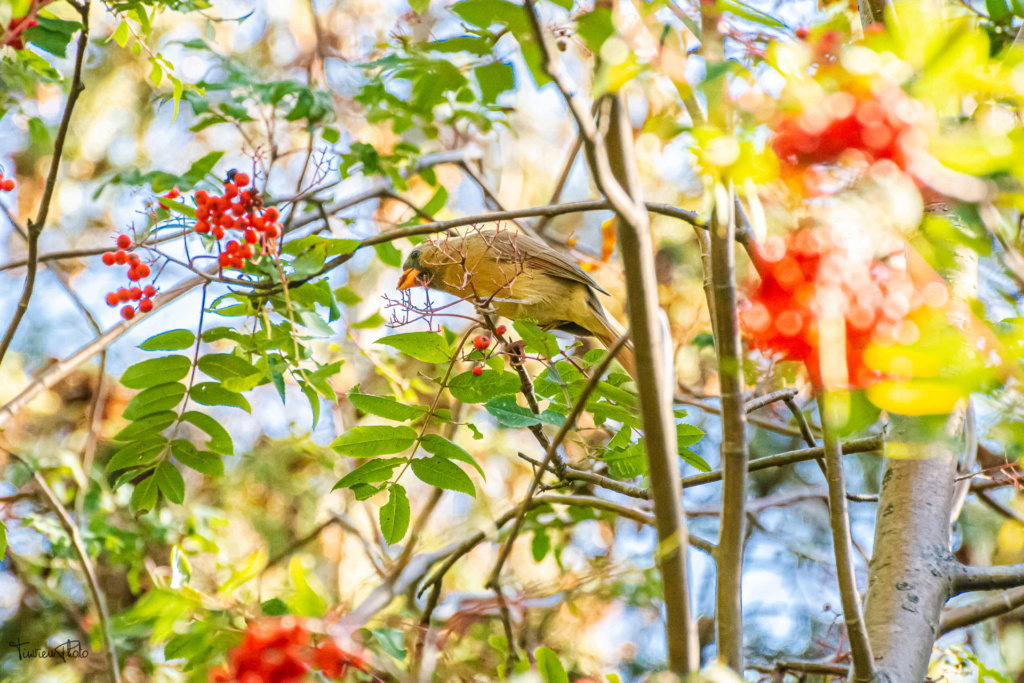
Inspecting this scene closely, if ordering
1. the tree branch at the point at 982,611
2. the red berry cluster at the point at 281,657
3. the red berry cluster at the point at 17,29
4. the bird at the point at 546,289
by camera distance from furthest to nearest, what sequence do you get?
the bird at the point at 546,289 → the tree branch at the point at 982,611 → the red berry cluster at the point at 17,29 → the red berry cluster at the point at 281,657

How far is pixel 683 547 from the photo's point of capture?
1242 mm

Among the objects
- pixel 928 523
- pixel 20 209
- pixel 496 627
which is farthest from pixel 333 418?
pixel 928 523

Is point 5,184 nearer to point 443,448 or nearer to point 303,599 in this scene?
point 443,448

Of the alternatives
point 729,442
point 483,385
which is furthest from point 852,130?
point 483,385

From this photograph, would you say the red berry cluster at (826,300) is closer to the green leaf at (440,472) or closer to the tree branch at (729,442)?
the tree branch at (729,442)

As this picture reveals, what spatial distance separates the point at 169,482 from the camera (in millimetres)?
2553

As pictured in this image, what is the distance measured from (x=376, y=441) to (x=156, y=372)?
781 millimetres

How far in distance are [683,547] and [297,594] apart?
765 millimetres

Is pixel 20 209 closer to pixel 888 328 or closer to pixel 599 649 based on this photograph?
pixel 599 649

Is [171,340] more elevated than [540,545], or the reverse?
[171,340]

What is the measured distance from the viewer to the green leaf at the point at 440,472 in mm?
2352

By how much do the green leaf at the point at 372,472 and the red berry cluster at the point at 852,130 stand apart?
4.85 ft
